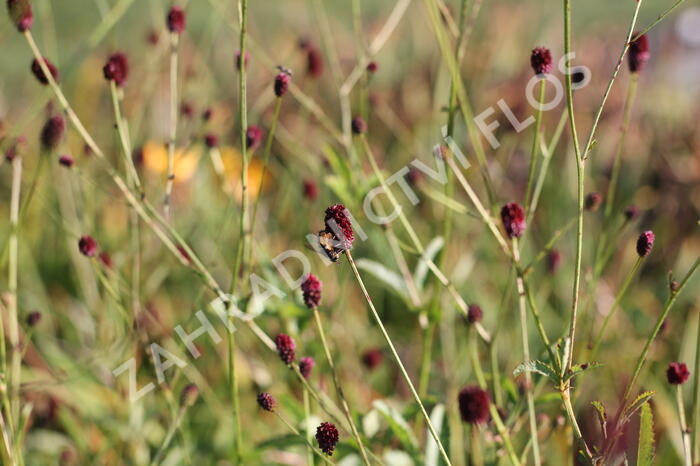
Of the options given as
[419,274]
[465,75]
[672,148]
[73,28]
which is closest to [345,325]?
[419,274]

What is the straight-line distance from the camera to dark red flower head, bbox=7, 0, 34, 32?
0.65 metres

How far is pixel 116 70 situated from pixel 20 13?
0.09m

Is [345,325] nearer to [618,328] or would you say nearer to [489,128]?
[618,328]

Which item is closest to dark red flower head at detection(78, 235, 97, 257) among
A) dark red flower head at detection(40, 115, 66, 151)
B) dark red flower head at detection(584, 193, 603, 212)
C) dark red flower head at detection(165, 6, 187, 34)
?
dark red flower head at detection(40, 115, 66, 151)

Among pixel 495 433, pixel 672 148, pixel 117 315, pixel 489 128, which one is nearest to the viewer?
pixel 495 433

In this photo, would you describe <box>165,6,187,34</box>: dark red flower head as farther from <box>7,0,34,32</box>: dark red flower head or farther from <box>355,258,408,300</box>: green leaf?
<box>355,258,408,300</box>: green leaf

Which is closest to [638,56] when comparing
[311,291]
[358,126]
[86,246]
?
[358,126]

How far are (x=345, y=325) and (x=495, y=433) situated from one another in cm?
42

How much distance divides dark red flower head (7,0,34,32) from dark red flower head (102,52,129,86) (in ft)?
0.23

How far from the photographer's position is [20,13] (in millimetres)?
648

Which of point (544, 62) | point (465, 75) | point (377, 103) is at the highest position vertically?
point (465, 75)

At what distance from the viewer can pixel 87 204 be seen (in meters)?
1.06

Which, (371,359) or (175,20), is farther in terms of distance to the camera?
(371,359)

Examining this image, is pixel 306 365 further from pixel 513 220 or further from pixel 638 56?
pixel 638 56
